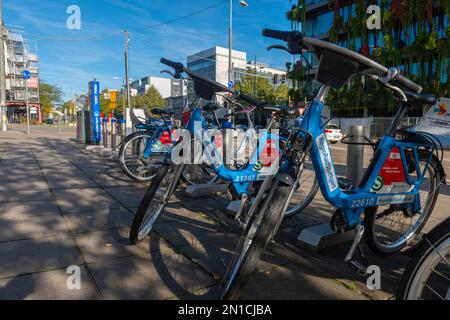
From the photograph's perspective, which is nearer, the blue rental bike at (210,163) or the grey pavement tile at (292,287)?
the grey pavement tile at (292,287)

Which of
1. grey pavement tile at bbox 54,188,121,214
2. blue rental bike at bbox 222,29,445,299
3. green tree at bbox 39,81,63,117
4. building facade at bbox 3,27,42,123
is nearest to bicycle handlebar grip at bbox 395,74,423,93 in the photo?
blue rental bike at bbox 222,29,445,299

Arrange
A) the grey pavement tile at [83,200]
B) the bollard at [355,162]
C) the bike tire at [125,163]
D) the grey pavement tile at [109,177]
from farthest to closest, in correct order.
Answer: the bike tire at [125,163] < the grey pavement tile at [109,177] < the grey pavement tile at [83,200] < the bollard at [355,162]

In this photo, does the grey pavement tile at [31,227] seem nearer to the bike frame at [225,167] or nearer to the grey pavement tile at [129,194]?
the grey pavement tile at [129,194]

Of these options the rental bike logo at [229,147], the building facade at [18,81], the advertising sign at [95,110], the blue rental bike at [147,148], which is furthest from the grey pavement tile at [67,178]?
the building facade at [18,81]

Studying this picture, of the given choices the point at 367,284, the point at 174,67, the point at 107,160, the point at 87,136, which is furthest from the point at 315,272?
the point at 87,136

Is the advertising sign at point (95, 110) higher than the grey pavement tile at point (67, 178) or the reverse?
higher

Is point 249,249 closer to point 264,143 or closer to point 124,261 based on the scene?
point 124,261

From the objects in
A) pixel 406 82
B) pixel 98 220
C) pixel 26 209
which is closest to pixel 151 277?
pixel 98 220

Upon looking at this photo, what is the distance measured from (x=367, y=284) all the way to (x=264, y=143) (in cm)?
189

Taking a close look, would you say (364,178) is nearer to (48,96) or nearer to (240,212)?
(240,212)

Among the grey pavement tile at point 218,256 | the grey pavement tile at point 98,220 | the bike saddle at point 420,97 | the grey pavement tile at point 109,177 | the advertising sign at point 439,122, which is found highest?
the bike saddle at point 420,97

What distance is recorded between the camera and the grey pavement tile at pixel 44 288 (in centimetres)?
187

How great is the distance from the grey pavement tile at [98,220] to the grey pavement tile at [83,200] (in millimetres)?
168

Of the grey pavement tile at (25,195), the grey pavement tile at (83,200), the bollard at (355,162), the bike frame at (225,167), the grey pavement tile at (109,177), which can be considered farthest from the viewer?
the grey pavement tile at (109,177)
